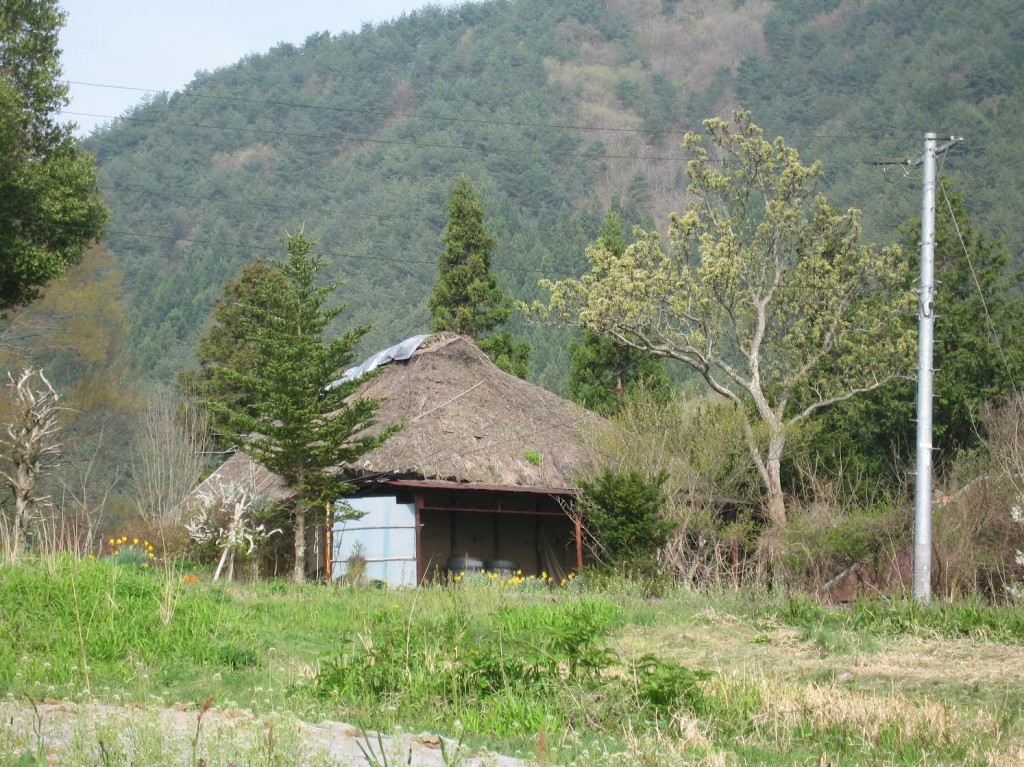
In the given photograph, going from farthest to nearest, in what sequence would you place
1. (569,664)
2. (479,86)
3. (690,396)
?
(479,86), (690,396), (569,664)

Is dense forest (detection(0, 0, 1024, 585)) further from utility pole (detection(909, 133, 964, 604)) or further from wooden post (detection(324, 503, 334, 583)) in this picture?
wooden post (detection(324, 503, 334, 583))

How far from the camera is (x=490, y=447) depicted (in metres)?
25.2

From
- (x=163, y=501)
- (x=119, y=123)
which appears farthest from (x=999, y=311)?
(x=119, y=123)

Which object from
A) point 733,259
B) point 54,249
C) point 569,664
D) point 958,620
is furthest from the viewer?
point 733,259

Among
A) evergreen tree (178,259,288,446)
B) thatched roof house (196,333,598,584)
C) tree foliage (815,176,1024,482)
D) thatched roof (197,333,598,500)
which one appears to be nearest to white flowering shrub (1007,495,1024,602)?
thatched roof house (196,333,598,584)

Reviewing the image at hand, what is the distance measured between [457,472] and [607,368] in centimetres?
1410

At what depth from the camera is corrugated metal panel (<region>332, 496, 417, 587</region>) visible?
74.6 ft

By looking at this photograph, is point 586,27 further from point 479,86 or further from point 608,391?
point 608,391

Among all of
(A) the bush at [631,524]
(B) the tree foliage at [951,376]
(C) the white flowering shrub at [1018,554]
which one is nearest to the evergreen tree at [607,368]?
(B) the tree foliage at [951,376]

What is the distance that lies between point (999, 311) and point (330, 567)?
2162 centimetres

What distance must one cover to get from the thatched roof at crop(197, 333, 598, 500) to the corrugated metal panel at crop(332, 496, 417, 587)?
69cm

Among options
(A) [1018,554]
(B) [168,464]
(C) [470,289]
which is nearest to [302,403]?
(B) [168,464]

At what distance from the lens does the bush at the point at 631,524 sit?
1808cm

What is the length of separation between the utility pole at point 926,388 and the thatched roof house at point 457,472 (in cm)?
801
